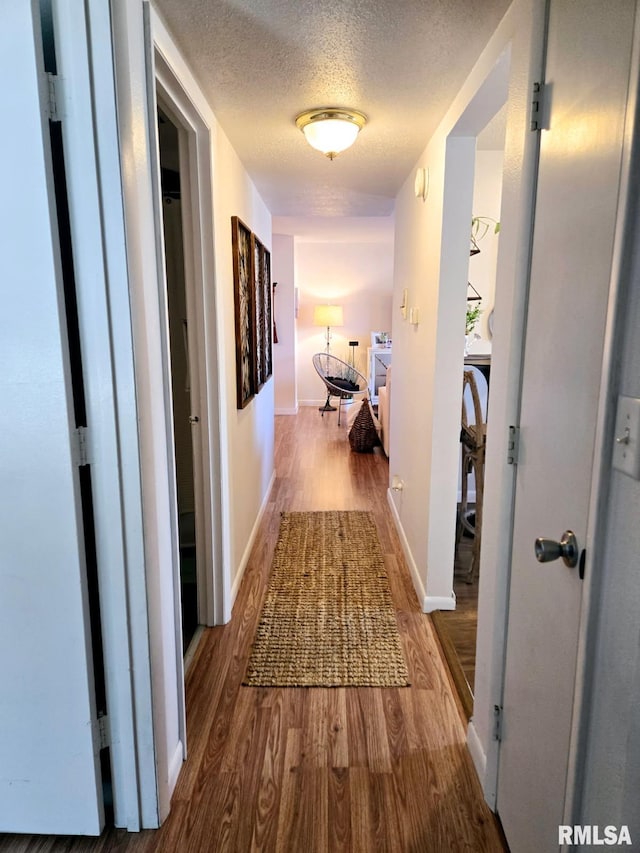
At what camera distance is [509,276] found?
4.69ft

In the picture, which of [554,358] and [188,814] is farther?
[188,814]

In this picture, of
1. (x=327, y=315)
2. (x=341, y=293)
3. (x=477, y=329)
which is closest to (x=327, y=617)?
(x=477, y=329)

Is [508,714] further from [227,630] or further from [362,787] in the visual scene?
[227,630]

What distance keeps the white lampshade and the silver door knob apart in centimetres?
722

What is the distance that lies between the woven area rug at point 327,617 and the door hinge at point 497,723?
62 centimetres

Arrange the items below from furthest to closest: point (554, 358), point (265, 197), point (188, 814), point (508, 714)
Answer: point (265, 197) → point (188, 814) → point (508, 714) → point (554, 358)

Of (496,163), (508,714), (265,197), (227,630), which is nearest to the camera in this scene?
(508,714)

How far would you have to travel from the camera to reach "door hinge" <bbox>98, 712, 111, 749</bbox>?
4.74ft

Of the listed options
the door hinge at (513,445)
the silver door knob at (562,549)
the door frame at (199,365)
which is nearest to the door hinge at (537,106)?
the door hinge at (513,445)

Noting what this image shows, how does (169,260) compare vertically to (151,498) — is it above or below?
above

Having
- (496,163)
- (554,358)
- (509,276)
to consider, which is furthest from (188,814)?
(496,163)

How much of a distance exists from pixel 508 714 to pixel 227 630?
1.39 m

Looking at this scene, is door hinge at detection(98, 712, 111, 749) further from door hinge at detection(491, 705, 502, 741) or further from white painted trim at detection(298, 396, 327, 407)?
white painted trim at detection(298, 396, 327, 407)

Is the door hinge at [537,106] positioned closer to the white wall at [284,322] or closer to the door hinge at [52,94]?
the door hinge at [52,94]
